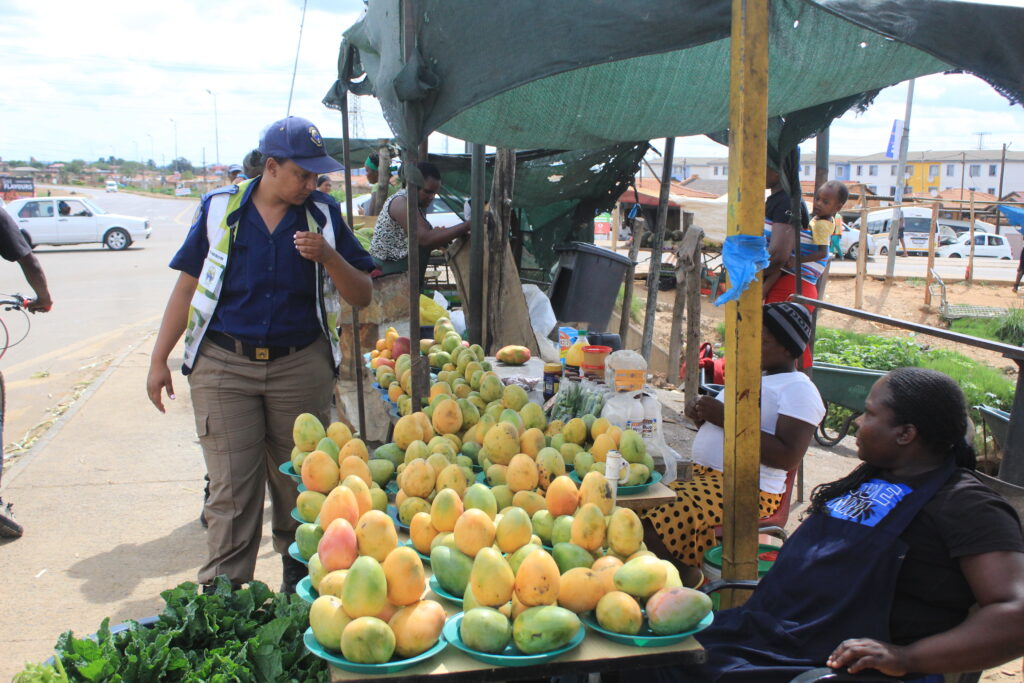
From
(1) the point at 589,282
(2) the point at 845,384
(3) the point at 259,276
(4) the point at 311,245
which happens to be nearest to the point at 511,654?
(4) the point at 311,245

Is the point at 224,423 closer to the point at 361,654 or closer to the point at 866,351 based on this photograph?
the point at 361,654

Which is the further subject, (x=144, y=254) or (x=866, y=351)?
(x=144, y=254)

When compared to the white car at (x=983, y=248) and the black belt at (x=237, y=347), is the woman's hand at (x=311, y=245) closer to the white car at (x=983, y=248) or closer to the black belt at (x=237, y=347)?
the black belt at (x=237, y=347)

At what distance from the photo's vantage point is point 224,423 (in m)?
3.27

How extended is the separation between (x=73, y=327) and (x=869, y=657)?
40.1 feet

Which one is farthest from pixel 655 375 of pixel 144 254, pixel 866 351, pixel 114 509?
pixel 144 254

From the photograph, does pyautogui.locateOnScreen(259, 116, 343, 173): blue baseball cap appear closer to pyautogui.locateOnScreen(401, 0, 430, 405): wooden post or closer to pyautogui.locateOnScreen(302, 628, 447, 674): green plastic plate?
pyautogui.locateOnScreen(401, 0, 430, 405): wooden post

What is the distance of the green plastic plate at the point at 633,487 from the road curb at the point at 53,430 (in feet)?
14.4

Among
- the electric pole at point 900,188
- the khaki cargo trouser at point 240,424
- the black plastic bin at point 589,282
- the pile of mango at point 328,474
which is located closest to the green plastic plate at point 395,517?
the pile of mango at point 328,474

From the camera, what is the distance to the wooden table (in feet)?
5.80

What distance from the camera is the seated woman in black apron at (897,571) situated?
73.8 inches

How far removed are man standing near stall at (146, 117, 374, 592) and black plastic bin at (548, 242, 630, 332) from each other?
376 cm

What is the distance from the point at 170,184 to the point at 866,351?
99628 mm

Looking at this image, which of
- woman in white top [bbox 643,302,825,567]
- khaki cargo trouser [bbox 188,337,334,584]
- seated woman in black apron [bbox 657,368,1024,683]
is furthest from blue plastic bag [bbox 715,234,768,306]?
khaki cargo trouser [bbox 188,337,334,584]
